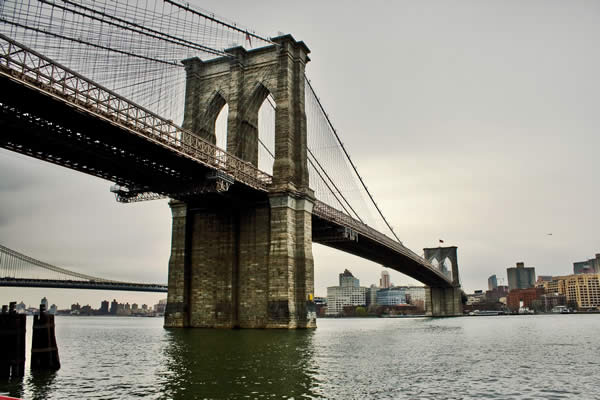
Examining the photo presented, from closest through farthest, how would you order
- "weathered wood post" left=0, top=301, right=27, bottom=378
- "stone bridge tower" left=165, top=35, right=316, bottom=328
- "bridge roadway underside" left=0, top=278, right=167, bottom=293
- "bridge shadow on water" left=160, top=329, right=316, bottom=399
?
"bridge shadow on water" left=160, top=329, right=316, bottom=399 < "weathered wood post" left=0, top=301, right=27, bottom=378 < "stone bridge tower" left=165, top=35, right=316, bottom=328 < "bridge roadway underside" left=0, top=278, right=167, bottom=293

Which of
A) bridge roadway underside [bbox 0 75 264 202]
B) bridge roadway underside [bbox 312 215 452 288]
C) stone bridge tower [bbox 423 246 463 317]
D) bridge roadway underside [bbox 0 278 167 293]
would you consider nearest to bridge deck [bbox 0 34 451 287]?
bridge roadway underside [bbox 0 75 264 202]

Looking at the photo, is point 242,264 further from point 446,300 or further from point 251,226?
point 446,300

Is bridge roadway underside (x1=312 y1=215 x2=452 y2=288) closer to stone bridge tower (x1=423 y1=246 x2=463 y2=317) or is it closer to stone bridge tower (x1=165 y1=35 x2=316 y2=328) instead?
stone bridge tower (x1=165 y1=35 x2=316 y2=328)

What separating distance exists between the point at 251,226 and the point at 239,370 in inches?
1105

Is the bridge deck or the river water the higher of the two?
the bridge deck

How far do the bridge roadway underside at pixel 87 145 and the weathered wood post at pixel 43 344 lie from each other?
1127cm

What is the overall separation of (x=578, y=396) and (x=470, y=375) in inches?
162

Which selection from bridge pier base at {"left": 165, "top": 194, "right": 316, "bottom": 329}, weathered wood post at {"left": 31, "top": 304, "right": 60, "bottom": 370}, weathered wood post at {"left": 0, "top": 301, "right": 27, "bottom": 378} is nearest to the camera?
weathered wood post at {"left": 0, "top": 301, "right": 27, "bottom": 378}

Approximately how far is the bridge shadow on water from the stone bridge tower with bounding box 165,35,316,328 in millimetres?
Result: 15045

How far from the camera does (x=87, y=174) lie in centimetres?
3681

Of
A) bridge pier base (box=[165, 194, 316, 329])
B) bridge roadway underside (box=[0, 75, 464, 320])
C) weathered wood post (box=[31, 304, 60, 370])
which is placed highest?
bridge roadway underside (box=[0, 75, 464, 320])

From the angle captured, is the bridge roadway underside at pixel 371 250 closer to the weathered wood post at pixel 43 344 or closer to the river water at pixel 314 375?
the river water at pixel 314 375

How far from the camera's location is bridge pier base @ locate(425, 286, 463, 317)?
126056 mm

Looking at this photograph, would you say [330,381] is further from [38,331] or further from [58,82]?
[58,82]
